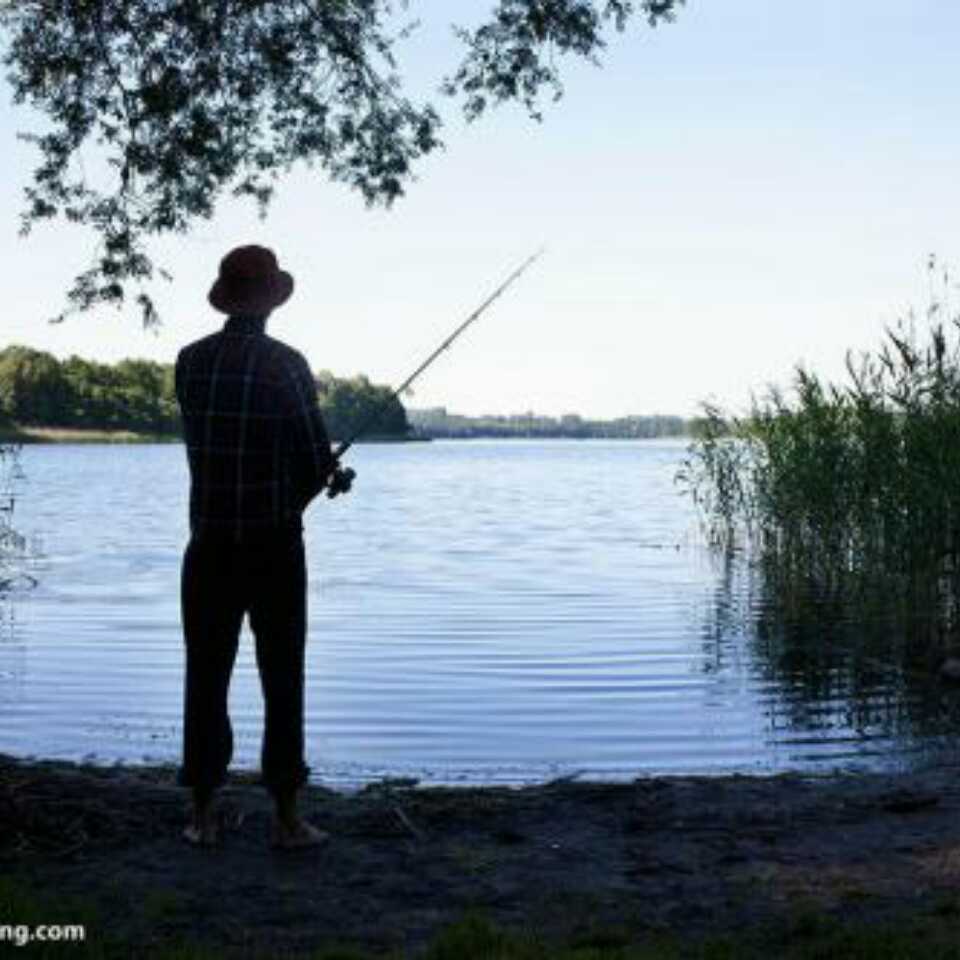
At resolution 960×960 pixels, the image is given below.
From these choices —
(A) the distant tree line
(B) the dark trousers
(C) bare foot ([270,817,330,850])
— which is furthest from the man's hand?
(A) the distant tree line

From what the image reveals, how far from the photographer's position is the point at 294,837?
20.0ft

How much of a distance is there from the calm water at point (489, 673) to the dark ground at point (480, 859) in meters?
2.53

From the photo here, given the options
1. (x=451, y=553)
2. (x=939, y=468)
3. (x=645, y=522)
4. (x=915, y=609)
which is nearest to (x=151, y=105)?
(x=939, y=468)

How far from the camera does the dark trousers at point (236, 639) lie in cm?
598

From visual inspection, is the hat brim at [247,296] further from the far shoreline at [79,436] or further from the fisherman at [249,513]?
the far shoreline at [79,436]

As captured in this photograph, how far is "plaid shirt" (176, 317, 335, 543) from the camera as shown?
5.92 meters

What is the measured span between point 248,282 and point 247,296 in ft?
0.18

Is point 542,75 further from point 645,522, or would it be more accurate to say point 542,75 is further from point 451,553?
point 645,522

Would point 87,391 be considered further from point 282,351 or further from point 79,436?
point 282,351

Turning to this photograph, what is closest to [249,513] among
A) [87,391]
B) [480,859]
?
[480,859]

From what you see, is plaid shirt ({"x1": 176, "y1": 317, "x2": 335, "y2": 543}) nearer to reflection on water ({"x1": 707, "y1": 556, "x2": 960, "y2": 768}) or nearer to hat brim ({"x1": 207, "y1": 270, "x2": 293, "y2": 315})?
hat brim ({"x1": 207, "y1": 270, "x2": 293, "y2": 315})

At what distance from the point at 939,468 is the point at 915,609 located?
169 cm

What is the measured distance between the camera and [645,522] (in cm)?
4084

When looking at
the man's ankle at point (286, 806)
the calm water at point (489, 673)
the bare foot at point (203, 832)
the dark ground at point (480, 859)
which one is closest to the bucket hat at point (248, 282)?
the man's ankle at point (286, 806)
